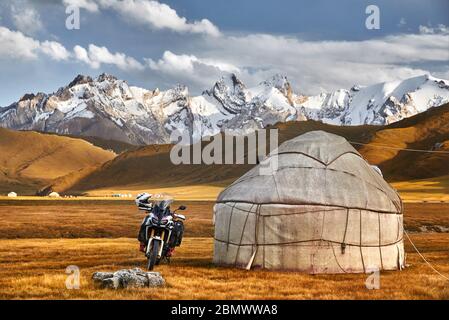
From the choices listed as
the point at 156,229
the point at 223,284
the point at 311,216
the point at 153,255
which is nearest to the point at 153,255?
the point at 153,255

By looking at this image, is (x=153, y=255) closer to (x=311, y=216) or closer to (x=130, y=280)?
(x=130, y=280)

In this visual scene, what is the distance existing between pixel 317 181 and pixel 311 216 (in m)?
0.99

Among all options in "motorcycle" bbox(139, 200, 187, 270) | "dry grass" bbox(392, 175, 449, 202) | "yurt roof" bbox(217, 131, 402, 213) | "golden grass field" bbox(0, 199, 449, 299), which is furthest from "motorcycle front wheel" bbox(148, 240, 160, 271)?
"dry grass" bbox(392, 175, 449, 202)

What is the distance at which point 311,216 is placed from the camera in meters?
14.4

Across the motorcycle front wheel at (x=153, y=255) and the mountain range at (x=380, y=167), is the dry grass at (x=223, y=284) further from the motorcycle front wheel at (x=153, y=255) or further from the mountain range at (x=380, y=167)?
the mountain range at (x=380, y=167)

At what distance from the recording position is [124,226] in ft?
129

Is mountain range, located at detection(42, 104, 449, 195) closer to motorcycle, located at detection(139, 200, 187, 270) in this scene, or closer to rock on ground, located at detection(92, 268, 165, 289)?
motorcycle, located at detection(139, 200, 187, 270)

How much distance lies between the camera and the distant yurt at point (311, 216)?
14398 millimetres

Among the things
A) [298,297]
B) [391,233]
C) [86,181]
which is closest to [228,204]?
[391,233]

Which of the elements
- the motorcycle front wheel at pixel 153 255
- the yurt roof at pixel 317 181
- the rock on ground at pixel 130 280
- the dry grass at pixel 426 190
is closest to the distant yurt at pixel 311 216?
the yurt roof at pixel 317 181
